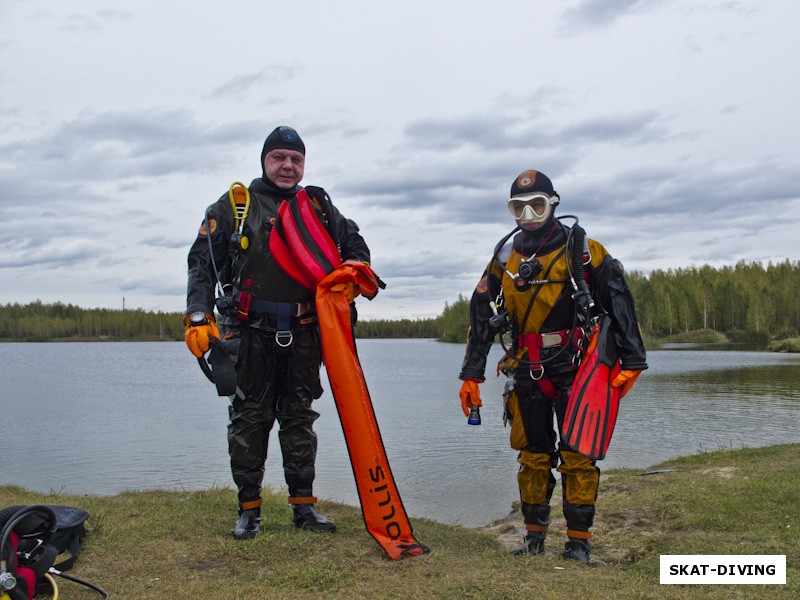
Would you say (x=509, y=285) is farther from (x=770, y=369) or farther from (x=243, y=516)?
(x=770, y=369)

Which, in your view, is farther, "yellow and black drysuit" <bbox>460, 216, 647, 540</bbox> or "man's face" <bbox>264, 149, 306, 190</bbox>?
"man's face" <bbox>264, 149, 306, 190</bbox>

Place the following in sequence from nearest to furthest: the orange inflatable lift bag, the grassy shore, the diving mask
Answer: the grassy shore → the orange inflatable lift bag → the diving mask

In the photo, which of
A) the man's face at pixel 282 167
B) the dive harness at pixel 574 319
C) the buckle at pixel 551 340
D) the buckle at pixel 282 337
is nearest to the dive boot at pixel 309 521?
the buckle at pixel 282 337

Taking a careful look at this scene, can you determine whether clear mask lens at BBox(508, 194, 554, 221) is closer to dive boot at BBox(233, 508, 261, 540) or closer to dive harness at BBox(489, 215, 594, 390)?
dive harness at BBox(489, 215, 594, 390)

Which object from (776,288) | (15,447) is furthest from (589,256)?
(776,288)

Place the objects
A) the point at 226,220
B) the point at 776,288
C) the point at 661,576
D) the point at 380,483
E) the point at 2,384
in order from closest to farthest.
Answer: the point at 661,576 < the point at 380,483 < the point at 226,220 < the point at 2,384 < the point at 776,288

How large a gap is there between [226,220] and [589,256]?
2591 mm

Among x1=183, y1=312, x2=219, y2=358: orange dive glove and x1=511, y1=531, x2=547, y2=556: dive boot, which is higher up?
x1=183, y1=312, x2=219, y2=358: orange dive glove

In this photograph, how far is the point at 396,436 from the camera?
1568cm

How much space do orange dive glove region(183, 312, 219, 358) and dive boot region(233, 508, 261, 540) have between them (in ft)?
3.96

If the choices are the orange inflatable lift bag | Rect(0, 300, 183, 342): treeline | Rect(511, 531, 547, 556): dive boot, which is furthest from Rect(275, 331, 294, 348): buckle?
Rect(0, 300, 183, 342): treeline

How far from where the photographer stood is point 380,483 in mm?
4809

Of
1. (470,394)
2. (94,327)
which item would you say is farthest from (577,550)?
(94,327)

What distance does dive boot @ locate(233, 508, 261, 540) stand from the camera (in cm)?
495
